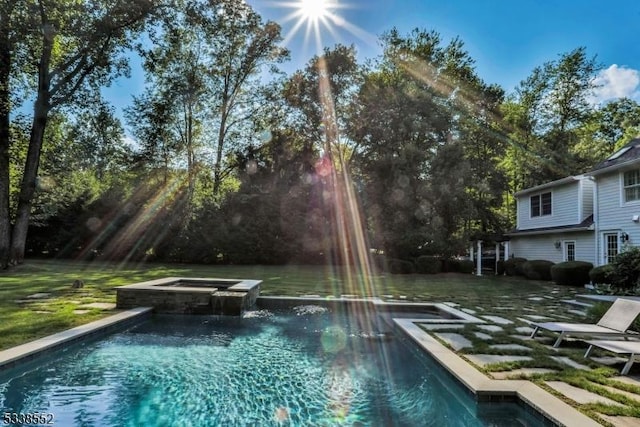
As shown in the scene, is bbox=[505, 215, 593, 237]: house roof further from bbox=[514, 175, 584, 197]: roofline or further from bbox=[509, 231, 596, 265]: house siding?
bbox=[514, 175, 584, 197]: roofline

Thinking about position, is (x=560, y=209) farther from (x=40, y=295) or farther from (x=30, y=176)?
(x=30, y=176)

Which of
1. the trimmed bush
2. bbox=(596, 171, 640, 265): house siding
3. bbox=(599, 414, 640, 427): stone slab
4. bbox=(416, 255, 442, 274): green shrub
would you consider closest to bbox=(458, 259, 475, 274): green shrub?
bbox=(416, 255, 442, 274): green shrub

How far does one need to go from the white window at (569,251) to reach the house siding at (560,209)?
897mm

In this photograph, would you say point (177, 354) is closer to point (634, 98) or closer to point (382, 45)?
point (382, 45)

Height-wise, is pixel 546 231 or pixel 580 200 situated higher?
pixel 580 200

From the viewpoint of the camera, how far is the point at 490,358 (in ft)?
15.7

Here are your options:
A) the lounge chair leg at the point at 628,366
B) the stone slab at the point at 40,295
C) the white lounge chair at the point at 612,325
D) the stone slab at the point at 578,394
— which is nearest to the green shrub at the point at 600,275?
the white lounge chair at the point at 612,325

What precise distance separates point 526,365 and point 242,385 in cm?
323

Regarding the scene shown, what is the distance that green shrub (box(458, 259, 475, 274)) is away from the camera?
2105 centimetres

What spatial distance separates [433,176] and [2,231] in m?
19.2

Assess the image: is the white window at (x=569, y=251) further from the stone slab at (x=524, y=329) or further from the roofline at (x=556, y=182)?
the stone slab at (x=524, y=329)

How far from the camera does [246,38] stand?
2589cm

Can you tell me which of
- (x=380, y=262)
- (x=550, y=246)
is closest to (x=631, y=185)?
(x=550, y=246)

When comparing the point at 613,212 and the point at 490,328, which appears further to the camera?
the point at 613,212
